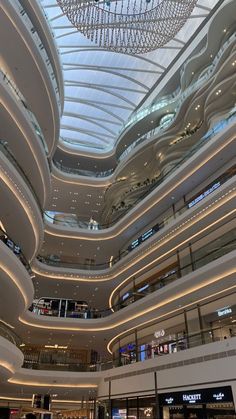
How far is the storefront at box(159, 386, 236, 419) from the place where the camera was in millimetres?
9734

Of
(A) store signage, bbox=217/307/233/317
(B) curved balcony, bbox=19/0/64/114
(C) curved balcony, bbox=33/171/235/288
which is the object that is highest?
(B) curved balcony, bbox=19/0/64/114

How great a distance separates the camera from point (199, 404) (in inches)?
419

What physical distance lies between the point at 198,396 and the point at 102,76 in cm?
2311

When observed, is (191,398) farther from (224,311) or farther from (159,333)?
(159,333)

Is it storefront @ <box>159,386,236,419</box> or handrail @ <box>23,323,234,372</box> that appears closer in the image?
storefront @ <box>159,386,236,419</box>

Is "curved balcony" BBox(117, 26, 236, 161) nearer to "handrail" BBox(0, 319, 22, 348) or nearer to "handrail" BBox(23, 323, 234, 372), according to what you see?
"handrail" BBox(23, 323, 234, 372)

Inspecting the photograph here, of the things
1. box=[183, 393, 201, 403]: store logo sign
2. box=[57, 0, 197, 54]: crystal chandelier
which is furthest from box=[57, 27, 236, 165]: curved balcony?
box=[183, 393, 201, 403]: store logo sign

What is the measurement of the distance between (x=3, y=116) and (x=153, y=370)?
10.9 meters

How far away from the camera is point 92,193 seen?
2573cm

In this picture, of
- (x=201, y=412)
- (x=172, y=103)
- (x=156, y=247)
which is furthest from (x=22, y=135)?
(x=201, y=412)

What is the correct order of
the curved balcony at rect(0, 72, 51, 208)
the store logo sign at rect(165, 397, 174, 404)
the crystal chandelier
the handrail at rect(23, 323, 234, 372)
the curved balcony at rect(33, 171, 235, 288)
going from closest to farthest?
the crystal chandelier, the handrail at rect(23, 323, 234, 372), the store logo sign at rect(165, 397, 174, 404), the curved balcony at rect(0, 72, 51, 208), the curved balcony at rect(33, 171, 235, 288)

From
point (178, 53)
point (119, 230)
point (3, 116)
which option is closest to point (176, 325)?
point (119, 230)

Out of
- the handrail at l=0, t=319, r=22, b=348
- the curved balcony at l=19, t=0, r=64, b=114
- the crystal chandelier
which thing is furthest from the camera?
the curved balcony at l=19, t=0, r=64, b=114

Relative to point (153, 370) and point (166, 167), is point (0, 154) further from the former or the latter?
point (166, 167)
